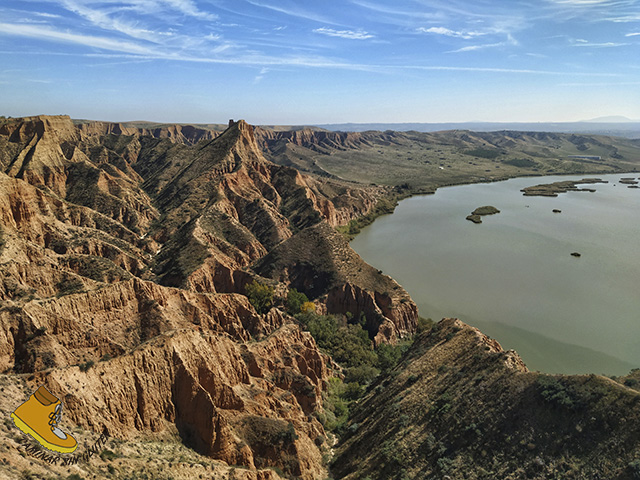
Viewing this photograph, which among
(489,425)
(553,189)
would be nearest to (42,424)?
(489,425)

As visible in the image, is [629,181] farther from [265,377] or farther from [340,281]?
[265,377]

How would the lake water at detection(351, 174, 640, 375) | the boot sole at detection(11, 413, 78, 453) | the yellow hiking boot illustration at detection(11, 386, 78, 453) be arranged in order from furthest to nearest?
the lake water at detection(351, 174, 640, 375) < the yellow hiking boot illustration at detection(11, 386, 78, 453) < the boot sole at detection(11, 413, 78, 453)

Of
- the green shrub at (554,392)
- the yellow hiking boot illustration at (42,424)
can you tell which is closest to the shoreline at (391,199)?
the green shrub at (554,392)

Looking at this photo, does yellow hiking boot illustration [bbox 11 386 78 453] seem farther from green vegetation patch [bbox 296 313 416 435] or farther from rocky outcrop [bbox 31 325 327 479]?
green vegetation patch [bbox 296 313 416 435]

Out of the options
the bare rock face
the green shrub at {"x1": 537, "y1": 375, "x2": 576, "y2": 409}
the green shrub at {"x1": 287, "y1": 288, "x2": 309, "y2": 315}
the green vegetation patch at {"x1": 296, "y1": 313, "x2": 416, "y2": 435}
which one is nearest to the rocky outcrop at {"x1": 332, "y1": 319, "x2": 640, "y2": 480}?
the green shrub at {"x1": 537, "y1": 375, "x2": 576, "y2": 409}

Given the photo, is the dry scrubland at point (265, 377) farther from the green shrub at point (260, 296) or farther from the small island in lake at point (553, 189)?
the small island in lake at point (553, 189)

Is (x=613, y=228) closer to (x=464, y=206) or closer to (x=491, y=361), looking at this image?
(x=464, y=206)
